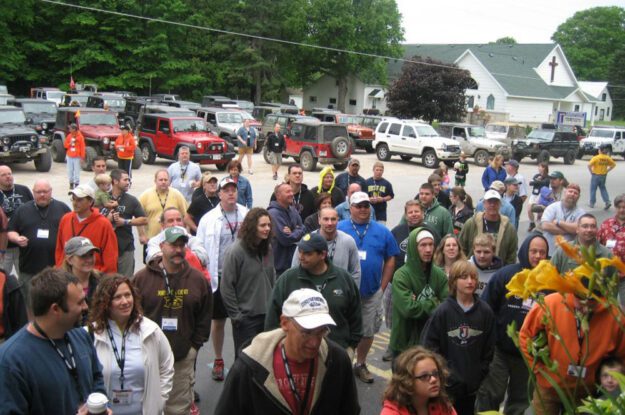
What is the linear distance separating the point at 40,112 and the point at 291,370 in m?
29.0

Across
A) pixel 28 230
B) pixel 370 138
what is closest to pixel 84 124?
pixel 370 138

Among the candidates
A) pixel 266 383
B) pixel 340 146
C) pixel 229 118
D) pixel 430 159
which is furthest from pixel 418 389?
pixel 229 118

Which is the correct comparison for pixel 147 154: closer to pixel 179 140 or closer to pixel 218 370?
pixel 179 140

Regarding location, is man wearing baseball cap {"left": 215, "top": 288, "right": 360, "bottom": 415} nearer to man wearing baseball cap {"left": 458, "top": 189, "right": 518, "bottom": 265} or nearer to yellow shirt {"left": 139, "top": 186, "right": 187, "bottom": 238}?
man wearing baseball cap {"left": 458, "top": 189, "right": 518, "bottom": 265}

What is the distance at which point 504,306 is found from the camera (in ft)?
17.4

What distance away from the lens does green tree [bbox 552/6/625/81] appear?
100625mm

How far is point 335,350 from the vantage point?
11.0ft

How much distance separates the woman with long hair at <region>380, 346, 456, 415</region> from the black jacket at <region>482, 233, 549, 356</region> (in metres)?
1.87

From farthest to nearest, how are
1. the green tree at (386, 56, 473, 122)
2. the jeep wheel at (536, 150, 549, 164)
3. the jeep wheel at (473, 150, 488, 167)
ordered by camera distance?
the green tree at (386, 56, 473, 122), the jeep wheel at (536, 150, 549, 164), the jeep wheel at (473, 150, 488, 167)

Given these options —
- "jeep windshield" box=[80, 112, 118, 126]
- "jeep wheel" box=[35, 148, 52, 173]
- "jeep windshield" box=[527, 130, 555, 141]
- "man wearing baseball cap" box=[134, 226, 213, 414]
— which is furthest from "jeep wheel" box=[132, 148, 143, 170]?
"jeep windshield" box=[527, 130, 555, 141]

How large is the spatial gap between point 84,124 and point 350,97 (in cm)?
4588

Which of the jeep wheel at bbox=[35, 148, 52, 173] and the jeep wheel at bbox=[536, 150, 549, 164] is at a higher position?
the jeep wheel at bbox=[536, 150, 549, 164]

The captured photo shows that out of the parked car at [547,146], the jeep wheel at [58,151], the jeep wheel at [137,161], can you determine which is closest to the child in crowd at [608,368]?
the jeep wheel at [137,161]

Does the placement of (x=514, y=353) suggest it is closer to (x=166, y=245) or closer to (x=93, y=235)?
(x=166, y=245)
